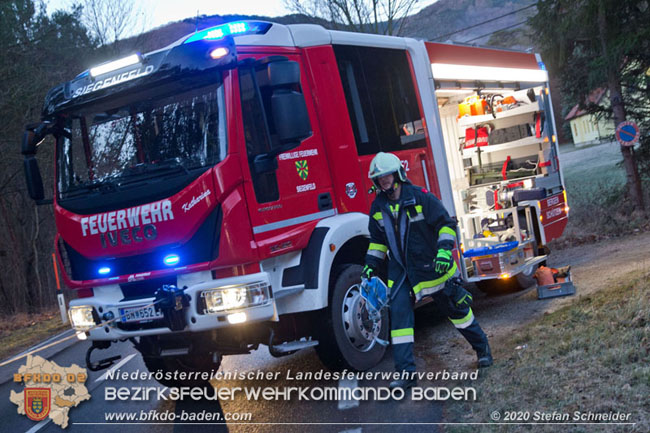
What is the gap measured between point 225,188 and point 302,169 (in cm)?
90

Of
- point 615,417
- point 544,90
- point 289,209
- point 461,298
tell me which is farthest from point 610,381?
point 544,90

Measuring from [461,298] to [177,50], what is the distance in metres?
3.02

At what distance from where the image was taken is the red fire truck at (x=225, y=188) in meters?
5.14

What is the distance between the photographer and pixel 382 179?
552 centimetres

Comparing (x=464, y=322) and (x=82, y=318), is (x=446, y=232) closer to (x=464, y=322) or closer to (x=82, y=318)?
(x=464, y=322)

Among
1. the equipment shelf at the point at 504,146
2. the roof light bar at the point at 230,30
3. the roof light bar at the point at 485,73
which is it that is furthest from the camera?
the equipment shelf at the point at 504,146

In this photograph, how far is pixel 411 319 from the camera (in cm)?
557

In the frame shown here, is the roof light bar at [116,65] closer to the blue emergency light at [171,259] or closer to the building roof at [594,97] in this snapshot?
the blue emergency light at [171,259]

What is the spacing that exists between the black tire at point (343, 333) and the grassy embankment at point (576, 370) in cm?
112

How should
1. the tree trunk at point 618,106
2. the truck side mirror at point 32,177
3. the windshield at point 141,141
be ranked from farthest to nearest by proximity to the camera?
the tree trunk at point 618,106 < the truck side mirror at point 32,177 < the windshield at point 141,141

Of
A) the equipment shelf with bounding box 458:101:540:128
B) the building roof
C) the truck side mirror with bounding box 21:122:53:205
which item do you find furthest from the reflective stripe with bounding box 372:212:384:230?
the building roof

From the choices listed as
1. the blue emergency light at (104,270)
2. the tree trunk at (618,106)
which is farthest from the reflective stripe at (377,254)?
the tree trunk at (618,106)

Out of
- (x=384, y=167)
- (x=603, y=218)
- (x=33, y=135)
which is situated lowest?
(x=603, y=218)

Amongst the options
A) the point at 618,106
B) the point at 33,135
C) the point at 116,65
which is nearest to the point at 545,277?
the point at 116,65
